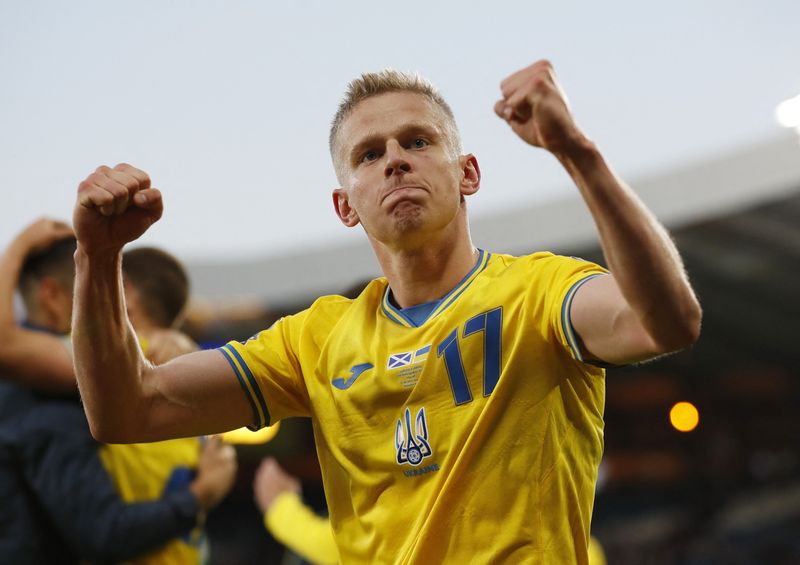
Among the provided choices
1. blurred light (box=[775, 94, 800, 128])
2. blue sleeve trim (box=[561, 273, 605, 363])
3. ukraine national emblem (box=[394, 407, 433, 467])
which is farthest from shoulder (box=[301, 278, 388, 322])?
blurred light (box=[775, 94, 800, 128])

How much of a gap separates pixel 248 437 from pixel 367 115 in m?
1.92

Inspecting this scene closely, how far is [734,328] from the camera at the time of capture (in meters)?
16.8

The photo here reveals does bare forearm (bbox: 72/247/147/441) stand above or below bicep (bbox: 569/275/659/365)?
above

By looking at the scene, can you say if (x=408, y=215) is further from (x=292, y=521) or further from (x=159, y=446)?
(x=292, y=521)

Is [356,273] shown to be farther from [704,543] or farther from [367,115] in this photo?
[367,115]

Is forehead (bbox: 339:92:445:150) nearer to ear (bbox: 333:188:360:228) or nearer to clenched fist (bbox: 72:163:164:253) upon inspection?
ear (bbox: 333:188:360:228)

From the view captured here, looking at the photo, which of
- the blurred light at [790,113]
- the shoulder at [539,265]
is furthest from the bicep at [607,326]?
the blurred light at [790,113]

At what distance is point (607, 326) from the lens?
1.64 meters

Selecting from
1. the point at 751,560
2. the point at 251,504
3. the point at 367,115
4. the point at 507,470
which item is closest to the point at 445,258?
the point at 367,115

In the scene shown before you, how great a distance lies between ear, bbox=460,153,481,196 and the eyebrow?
0.12 meters

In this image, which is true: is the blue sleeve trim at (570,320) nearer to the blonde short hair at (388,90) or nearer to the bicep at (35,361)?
the blonde short hair at (388,90)

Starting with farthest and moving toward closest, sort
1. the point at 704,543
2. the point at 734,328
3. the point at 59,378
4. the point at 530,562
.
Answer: the point at 704,543, the point at 734,328, the point at 59,378, the point at 530,562

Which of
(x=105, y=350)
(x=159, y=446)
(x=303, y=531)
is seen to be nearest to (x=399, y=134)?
(x=105, y=350)

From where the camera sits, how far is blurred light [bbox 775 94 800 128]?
1165 cm
